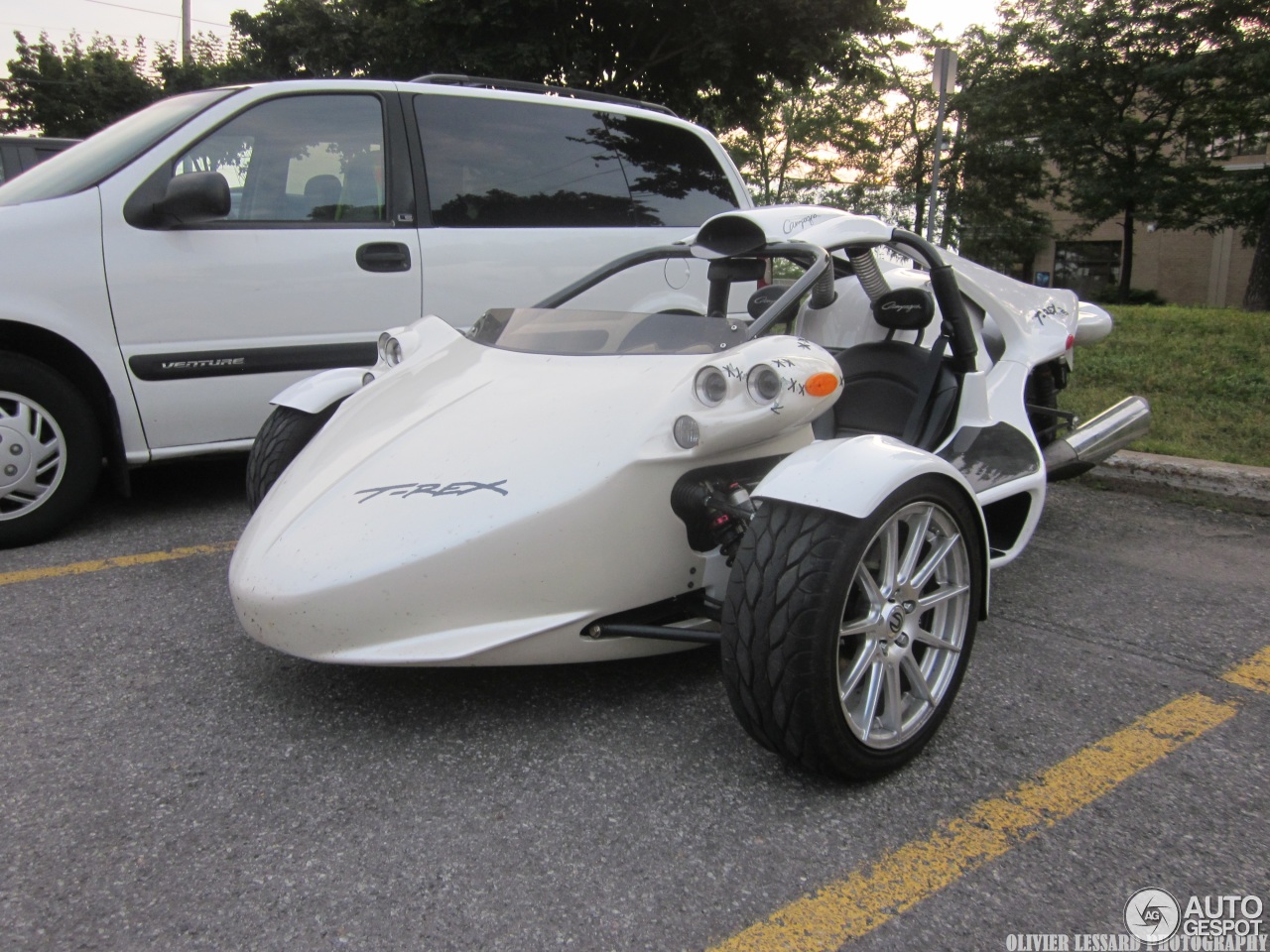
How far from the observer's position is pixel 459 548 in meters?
2.19

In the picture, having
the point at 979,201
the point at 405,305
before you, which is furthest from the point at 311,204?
the point at 979,201

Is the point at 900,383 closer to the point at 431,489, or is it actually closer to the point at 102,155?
the point at 431,489

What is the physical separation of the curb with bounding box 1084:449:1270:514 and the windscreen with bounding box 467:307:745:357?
2.78 m

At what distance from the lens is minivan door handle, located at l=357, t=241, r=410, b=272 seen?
14.3 feet

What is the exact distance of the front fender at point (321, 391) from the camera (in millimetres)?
3322

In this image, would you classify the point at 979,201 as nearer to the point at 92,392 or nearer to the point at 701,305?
the point at 701,305

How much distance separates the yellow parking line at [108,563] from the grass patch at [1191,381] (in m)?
4.40

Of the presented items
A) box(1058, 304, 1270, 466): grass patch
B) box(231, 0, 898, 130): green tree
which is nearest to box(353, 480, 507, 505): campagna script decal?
box(1058, 304, 1270, 466): grass patch

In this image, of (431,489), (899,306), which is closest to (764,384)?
(431,489)

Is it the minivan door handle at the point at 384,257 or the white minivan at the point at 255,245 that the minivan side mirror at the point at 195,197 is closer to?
the white minivan at the point at 255,245

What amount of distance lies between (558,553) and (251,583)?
→ 68 cm

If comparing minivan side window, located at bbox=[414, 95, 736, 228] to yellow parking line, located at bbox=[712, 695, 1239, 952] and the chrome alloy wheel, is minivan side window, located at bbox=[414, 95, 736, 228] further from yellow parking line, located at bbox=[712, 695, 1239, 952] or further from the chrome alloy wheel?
yellow parking line, located at bbox=[712, 695, 1239, 952]

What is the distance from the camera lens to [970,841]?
1972mm

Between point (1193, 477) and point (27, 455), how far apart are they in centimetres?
495
